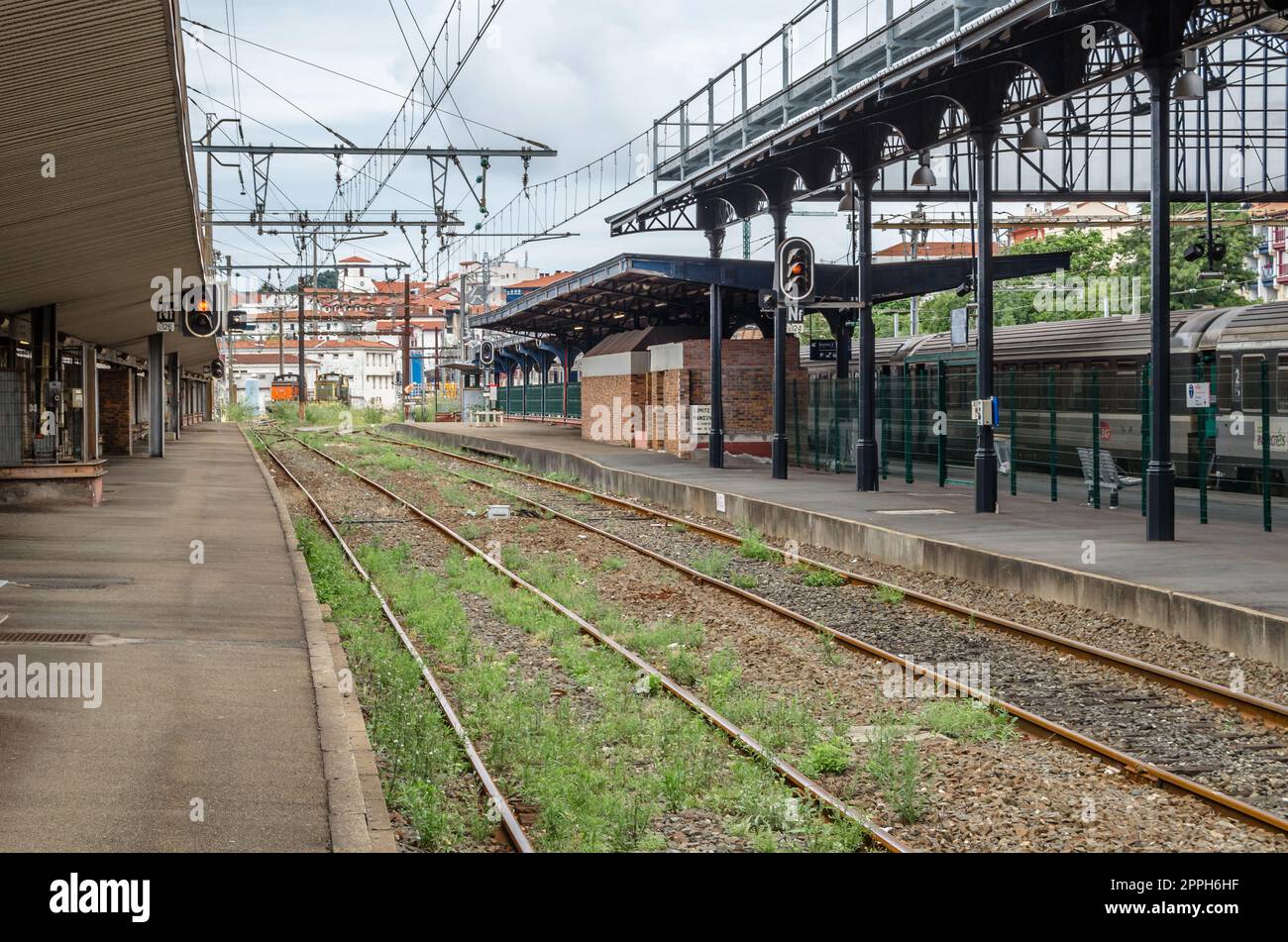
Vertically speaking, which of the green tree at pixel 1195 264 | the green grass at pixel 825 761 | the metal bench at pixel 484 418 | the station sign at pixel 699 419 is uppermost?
the green tree at pixel 1195 264

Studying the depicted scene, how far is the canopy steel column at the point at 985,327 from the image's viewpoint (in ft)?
62.1

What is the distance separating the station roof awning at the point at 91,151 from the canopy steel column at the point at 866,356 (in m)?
10.9

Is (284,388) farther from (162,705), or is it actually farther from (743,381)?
(162,705)

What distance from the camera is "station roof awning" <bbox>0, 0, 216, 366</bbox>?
802cm

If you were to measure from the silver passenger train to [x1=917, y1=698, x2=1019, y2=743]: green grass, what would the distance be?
31.2 feet

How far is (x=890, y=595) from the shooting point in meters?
13.8

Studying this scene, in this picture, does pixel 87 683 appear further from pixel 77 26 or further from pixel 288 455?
pixel 288 455

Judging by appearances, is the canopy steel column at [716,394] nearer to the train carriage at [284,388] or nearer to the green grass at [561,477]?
the green grass at [561,477]

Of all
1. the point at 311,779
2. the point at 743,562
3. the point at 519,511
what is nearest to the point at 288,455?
the point at 519,511

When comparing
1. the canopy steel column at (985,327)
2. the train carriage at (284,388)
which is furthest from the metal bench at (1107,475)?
the train carriage at (284,388)

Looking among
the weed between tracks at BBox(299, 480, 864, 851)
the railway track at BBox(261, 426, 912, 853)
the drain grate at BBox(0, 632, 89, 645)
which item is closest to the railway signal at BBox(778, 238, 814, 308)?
the railway track at BBox(261, 426, 912, 853)

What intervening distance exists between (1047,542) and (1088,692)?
619cm

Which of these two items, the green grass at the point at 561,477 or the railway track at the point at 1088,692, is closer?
the railway track at the point at 1088,692

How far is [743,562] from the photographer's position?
17.1 meters
